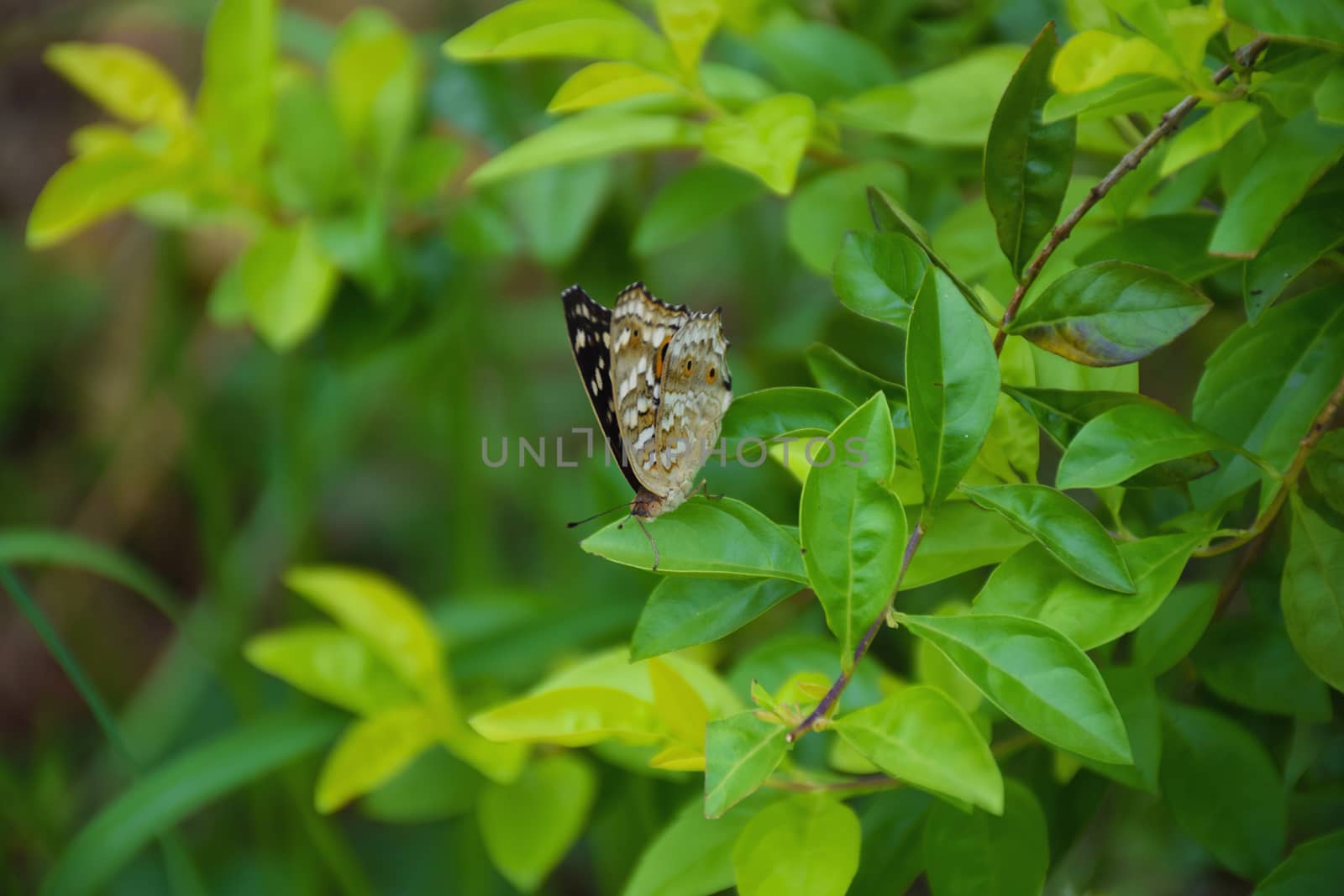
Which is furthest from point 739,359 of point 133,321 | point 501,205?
point 133,321

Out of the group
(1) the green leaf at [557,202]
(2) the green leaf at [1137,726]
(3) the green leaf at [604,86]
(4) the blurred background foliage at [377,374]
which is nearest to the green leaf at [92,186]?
(4) the blurred background foliage at [377,374]

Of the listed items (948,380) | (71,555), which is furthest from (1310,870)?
(71,555)

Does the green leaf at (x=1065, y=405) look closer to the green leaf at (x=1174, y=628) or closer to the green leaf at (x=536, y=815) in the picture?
the green leaf at (x=1174, y=628)

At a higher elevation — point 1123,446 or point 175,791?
point 1123,446

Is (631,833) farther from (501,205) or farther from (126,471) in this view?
(126,471)

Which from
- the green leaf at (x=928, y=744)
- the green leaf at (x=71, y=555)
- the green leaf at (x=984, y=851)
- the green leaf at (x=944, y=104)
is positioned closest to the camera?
the green leaf at (x=928, y=744)

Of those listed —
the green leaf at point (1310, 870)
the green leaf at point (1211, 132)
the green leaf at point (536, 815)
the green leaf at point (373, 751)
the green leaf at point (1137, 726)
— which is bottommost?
the green leaf at point (536, 815)

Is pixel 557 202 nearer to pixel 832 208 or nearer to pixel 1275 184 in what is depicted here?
pixel 832 208
